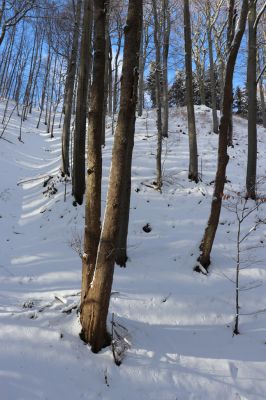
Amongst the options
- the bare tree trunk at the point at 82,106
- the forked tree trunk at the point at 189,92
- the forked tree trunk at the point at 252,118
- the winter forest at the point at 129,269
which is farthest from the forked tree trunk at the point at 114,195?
the forked tree trunk at the point at 189,92

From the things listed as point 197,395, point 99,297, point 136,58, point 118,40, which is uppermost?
point 118,40

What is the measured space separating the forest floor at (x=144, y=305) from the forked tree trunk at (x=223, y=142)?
0.51m

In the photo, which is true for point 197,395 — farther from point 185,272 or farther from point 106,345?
point 185,272

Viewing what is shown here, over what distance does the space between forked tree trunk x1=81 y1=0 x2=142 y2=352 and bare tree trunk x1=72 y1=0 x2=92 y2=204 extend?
17.6 feet

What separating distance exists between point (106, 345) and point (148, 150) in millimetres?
10538

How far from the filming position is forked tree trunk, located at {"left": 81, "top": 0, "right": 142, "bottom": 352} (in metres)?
4.11

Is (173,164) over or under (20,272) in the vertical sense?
over

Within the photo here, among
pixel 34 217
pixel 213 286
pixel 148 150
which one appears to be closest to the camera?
pixel 213 286

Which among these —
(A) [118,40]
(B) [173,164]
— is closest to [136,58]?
(B) [173,164]

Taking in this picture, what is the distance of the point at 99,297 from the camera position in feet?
14.5

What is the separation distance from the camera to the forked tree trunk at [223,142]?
20.7 feet

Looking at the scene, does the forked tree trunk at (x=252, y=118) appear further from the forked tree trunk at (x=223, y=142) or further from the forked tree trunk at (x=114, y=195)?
the forked tree trunk at (x=114, y=195)

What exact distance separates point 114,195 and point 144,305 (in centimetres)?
248

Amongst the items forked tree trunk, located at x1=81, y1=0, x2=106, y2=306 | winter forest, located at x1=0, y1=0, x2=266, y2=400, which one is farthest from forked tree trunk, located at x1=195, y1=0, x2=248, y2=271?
forked tree trunk, located at x1=81, y1=0, x2=106, y2=306
